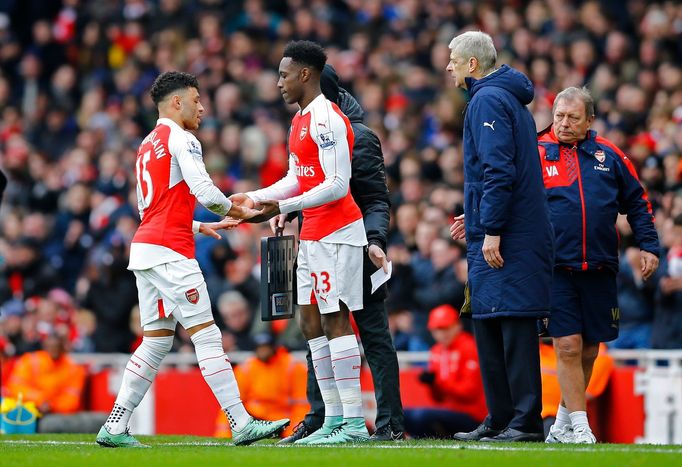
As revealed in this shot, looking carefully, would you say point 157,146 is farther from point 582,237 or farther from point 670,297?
point 670,297

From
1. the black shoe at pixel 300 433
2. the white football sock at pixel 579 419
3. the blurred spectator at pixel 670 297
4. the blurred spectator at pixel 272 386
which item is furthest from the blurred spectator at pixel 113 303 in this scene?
the white football sock at pixel 579 419

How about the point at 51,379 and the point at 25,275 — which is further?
the point at 25,275

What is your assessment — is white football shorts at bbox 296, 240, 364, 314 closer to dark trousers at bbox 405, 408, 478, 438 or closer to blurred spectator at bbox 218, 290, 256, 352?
dark trousers at bbox 405, 408, 478, 438

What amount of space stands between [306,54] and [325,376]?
1.98m

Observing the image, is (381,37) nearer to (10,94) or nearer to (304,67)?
(10,94)

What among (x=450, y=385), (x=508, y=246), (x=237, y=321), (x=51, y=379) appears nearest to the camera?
(x=508, y=246)

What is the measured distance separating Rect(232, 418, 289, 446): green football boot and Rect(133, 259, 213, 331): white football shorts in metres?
0.68

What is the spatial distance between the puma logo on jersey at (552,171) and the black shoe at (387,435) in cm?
190

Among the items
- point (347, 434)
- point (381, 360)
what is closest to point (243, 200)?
point (381, 360)

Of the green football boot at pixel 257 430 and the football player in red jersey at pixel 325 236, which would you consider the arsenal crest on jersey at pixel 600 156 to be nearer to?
the football player in red jersey at pixel 325 236

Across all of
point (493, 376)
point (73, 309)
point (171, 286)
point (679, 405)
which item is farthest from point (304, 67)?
point (73, 309)

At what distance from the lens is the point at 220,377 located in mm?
8203

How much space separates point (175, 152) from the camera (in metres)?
8.27

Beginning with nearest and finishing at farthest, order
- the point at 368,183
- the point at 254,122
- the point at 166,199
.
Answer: the point at 166,199
the point at 368,183
the point at 254,122
